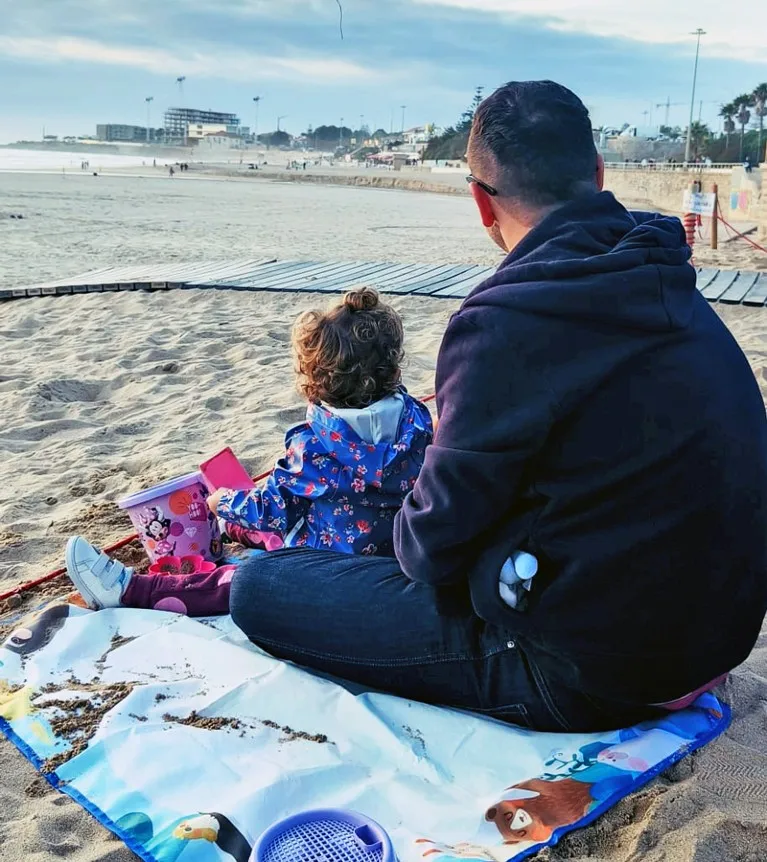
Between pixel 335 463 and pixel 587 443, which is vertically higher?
pixel 587 443

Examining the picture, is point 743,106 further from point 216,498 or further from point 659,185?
point 216,498

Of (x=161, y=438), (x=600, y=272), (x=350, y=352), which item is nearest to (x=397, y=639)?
A: (x=350, y=352)

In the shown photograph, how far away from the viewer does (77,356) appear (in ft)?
18.5

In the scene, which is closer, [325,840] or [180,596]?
[325,840]

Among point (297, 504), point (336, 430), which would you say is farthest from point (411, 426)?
point (297, 504)

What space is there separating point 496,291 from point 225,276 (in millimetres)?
7013

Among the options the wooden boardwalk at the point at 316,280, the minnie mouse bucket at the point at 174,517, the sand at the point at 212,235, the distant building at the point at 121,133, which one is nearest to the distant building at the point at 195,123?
the distant building at the point at 121,133

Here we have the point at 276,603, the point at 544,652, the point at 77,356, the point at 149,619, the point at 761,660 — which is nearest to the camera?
the point at 544,652

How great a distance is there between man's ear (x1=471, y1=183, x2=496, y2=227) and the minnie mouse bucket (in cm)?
151

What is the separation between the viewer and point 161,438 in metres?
4.27

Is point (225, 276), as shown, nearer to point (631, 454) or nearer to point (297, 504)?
point (297, 504)

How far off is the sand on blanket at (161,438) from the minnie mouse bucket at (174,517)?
39cm

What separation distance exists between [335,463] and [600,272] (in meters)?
1.15

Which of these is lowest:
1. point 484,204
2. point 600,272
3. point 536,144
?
point 600,272
